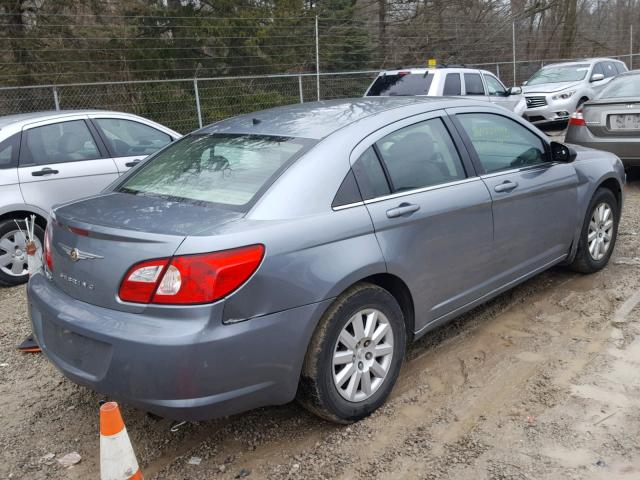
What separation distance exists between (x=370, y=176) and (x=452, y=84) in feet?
27.8

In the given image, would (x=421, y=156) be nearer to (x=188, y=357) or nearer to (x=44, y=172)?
(x=188, y=357)

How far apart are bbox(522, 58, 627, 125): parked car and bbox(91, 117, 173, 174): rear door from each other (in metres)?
9.75

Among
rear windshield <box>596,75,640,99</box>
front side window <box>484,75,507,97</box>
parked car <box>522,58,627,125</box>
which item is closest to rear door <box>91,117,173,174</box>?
rear windshield <box>596,75,640,99</box>

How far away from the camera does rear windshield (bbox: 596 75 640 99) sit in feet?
26.7

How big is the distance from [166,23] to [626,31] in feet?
→ 80.1

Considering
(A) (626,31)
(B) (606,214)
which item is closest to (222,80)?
(B) (606,214)

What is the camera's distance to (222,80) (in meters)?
13.6

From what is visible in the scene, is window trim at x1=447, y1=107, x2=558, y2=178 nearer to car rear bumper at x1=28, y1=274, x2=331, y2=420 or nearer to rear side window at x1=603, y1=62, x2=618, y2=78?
car rear bumper at x1=28, y1=274, x2=331, y2=420

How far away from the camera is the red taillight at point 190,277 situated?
2.56 m

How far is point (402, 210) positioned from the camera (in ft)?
10.8

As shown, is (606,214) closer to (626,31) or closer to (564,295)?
(564,295)

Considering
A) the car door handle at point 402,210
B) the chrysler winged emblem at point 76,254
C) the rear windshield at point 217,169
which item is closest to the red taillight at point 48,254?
the chrysler winged emblem at point 76,254

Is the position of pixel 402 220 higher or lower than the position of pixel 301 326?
higher

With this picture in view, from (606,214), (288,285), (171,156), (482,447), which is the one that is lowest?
(482,447)
